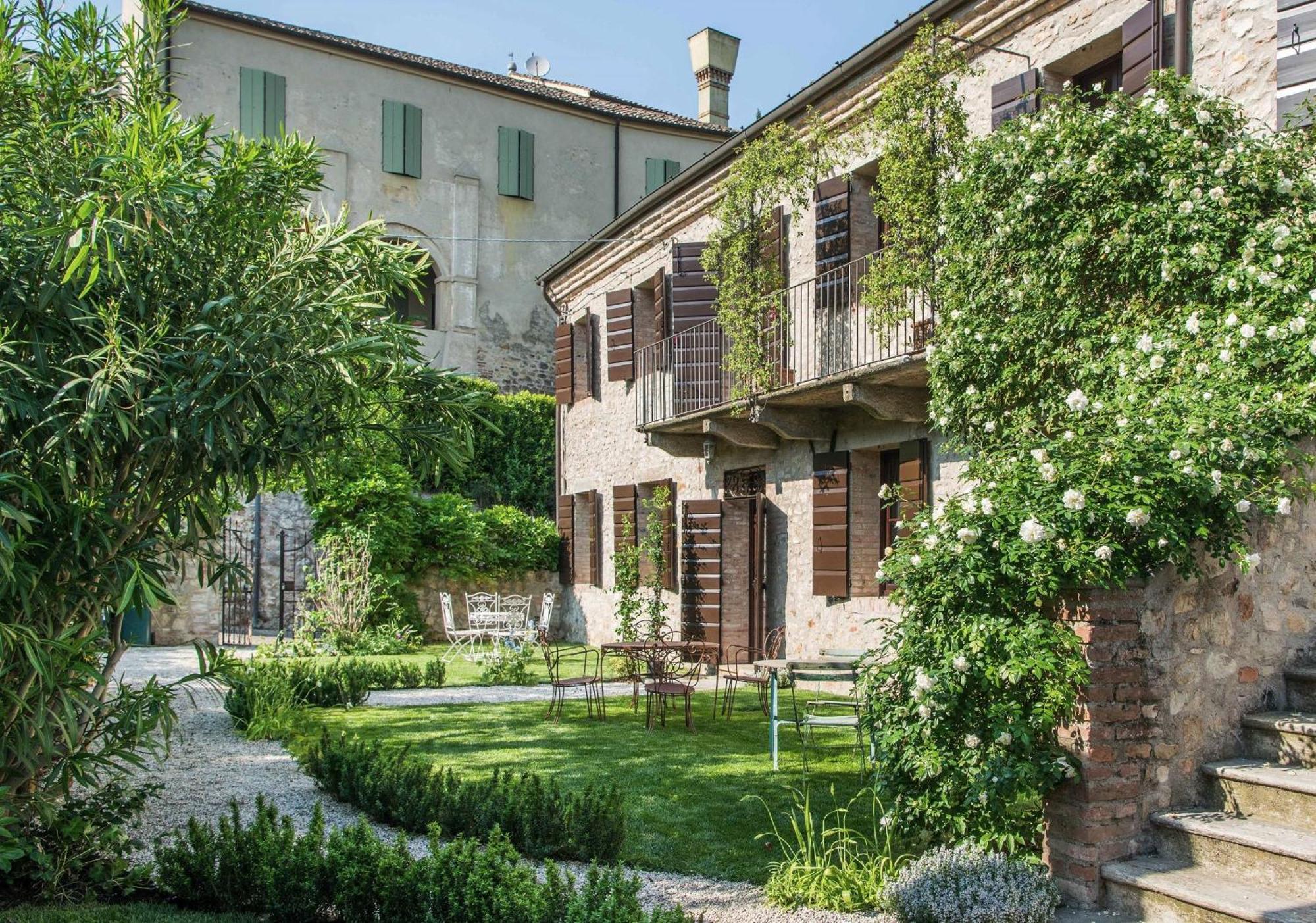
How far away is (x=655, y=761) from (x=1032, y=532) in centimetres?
405

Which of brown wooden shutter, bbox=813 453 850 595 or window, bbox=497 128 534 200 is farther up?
window, bbox=497 128 534 200

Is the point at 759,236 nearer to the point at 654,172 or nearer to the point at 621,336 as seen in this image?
the point at 621,336

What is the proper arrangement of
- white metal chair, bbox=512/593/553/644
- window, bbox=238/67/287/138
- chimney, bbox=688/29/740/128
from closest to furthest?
white metal chair, bbox=512/593/553/644 < window, bbox=238/67/287/138 < chimney, bbox=688/29/740/128

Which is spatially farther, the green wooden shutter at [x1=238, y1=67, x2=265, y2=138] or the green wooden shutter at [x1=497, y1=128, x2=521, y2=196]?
the green wooden shutter at [x1=497, y1=128, x2=521, y2=196]

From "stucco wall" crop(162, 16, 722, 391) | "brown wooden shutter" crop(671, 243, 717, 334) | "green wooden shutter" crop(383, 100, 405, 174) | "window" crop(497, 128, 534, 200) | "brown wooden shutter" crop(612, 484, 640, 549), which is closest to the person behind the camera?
"brown wooden shutter" crop(671, 243, 717, 334)

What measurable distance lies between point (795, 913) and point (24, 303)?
13.4 feet

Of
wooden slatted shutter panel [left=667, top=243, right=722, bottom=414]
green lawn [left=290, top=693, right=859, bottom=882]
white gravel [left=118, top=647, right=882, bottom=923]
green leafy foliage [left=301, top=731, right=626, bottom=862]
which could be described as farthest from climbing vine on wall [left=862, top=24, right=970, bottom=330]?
white gravel [left=118, top=647, right=882, bottom=923]

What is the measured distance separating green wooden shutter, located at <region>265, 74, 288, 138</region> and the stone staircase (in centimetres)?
1945

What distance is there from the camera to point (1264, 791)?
4551 mm

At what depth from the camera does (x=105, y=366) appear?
14.0ft

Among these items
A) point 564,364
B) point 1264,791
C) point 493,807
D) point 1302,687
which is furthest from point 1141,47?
point 564,364

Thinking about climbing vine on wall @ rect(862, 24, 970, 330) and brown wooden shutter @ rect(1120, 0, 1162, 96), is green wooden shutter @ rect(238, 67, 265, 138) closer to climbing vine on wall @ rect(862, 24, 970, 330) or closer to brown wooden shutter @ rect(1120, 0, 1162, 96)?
climbing vine on wall @ rect(862, 24, 970, 330)

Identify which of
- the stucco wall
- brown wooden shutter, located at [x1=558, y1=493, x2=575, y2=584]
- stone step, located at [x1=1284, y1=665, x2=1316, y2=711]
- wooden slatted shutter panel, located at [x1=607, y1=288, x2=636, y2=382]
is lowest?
stone step, located at [x1=1284, y1=665, x2=1316, y2=711]

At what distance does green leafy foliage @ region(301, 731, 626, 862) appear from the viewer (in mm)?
5398
